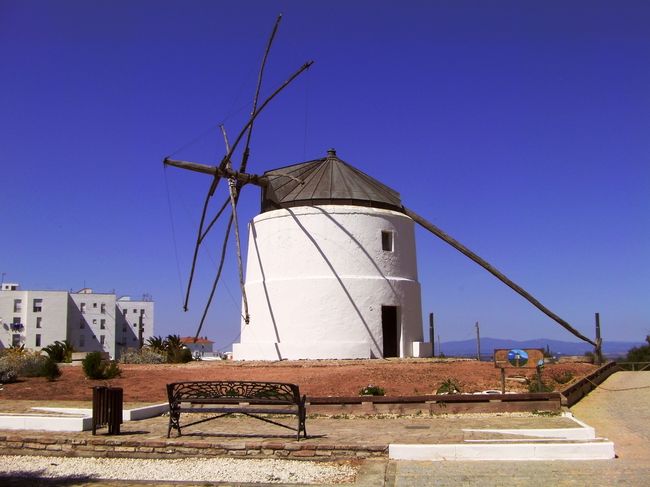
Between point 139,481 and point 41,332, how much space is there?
7075 cm

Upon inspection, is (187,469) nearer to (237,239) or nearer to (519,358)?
(519,358)

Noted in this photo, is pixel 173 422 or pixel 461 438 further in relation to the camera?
pixel 173 422

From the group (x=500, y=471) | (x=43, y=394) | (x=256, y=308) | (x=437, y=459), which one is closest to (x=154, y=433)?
(x=437, y=459)

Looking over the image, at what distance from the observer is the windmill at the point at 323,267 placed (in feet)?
76.4

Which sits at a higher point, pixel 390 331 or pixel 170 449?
pixel 390 331

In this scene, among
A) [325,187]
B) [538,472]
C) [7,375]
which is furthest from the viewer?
[325,187]

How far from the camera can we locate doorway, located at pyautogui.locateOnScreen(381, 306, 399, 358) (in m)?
24.8

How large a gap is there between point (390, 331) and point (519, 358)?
8545 millimetres

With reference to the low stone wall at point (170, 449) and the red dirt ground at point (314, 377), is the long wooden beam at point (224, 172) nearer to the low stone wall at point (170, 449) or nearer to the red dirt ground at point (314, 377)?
the red dirt ground at point (314, 377)

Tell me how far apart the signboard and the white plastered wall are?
6.41m

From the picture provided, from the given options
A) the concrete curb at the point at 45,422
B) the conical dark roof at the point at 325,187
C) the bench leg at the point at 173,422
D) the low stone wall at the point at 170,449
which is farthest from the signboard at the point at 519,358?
the concrete curb at the point at 45,422

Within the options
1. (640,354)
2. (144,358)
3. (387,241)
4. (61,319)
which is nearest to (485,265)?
(387,241)

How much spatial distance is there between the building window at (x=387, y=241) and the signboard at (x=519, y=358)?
8242 millimetres

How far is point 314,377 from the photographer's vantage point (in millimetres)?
17312
